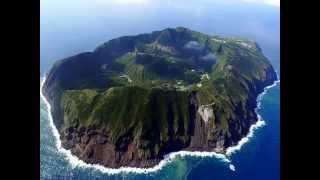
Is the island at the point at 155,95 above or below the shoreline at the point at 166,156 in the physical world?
above

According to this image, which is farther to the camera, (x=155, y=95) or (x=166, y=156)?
(x=155, y=95)

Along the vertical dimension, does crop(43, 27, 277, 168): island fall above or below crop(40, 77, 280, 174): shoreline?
above

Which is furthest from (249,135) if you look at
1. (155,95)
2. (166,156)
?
(155,95)

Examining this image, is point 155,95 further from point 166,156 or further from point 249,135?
point 249,135
